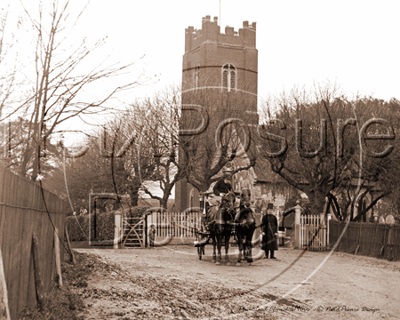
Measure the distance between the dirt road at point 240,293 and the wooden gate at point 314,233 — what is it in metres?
9.20

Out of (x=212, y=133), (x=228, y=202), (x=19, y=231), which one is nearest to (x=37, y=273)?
(x=19, y=231)

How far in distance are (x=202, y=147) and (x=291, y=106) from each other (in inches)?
331

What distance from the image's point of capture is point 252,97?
119 ft

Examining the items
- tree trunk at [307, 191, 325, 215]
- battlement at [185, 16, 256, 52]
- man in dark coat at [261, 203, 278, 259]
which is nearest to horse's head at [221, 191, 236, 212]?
man in dark coat at [261, 203, 278, 259]

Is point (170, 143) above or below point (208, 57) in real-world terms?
below

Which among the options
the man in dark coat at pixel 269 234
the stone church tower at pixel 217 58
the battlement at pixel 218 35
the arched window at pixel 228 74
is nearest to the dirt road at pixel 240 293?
the man in dark coat at pixel 269 234

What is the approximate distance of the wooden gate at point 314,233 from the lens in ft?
74.1

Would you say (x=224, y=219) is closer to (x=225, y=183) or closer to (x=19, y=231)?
(x=225, y=183)

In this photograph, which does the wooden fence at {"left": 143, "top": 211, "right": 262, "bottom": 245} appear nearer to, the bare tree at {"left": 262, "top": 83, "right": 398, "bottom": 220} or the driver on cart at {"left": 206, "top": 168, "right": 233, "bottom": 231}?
the bare tree at {"left": 262, "top": 83, "right": 398, "bottom": 220}

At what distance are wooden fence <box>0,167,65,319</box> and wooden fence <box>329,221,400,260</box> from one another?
13934mm

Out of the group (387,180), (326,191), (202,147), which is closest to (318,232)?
(326,191)

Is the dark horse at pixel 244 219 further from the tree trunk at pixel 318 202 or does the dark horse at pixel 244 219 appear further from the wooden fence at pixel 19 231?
the tree trunk at pixel 318 202

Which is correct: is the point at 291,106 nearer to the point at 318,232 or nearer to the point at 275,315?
the point at 318,232

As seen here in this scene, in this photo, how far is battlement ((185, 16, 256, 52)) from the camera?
159ft
